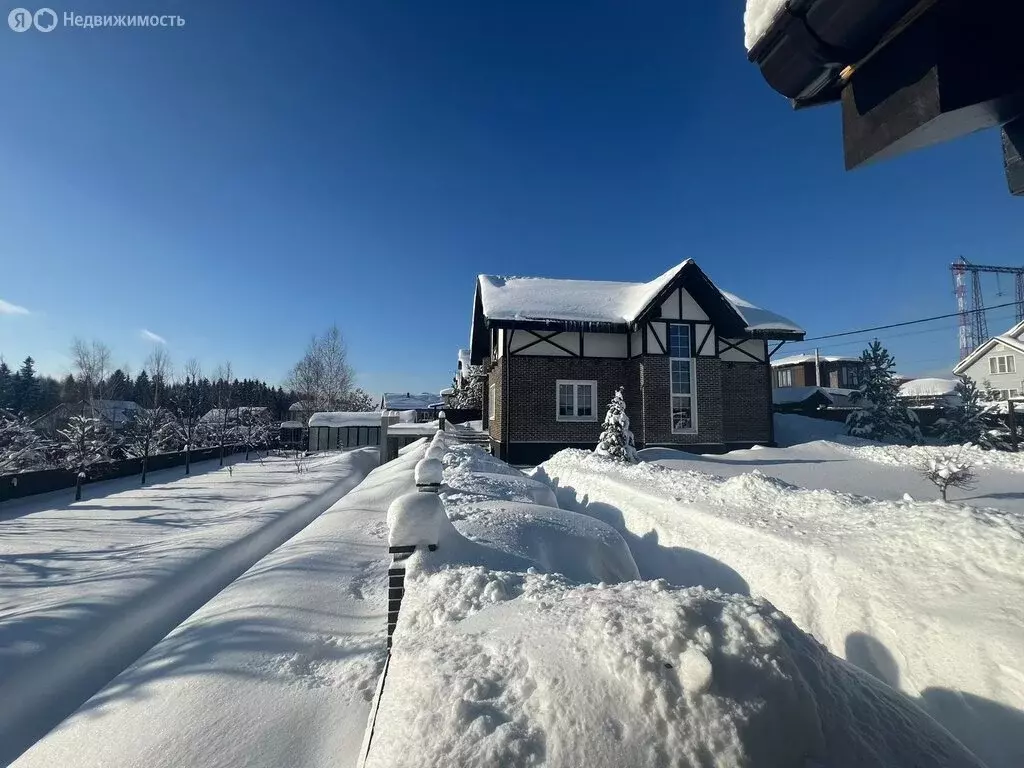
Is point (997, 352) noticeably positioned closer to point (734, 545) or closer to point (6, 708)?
point (734, 545)

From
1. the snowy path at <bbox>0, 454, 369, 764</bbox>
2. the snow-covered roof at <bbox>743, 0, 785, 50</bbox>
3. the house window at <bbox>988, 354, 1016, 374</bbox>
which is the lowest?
the snowy path at <bbox>0, 454, 369, 764</bbox>

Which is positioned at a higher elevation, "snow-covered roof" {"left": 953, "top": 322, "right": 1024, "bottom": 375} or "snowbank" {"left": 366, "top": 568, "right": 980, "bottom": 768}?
"snow-covered roof" {"left": 953, "top": 322, "right": 1024, "bottom": 375}

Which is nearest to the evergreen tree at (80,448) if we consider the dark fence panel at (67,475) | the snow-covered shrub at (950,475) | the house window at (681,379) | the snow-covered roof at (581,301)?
the dark fence panel at (67,475)

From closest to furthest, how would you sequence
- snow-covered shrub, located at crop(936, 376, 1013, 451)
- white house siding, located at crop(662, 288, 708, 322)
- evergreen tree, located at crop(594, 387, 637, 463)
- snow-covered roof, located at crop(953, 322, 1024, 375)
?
evergreen tree, located at crop(594, 387, 637, 463)
white house siding, located at crop(662, 288, 708, 322)
snow-covered shrub, located at crop(936, 376, 1013, 451)
snow-covered roof, located at crop(953, 322, 1024, 375)

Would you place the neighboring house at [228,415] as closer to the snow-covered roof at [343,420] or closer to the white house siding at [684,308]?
the snow-covered roof at [343,420]

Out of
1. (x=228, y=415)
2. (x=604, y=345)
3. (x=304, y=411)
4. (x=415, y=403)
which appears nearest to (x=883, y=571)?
(x=604, y=345)

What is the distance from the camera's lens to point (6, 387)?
44094 millimetres

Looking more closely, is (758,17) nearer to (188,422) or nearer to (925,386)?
(188,422)

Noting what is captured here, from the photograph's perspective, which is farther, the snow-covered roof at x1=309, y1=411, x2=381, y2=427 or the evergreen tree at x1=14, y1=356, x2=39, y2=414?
the evergreen tree at x1=14, y1=356, x2=39, y2=414

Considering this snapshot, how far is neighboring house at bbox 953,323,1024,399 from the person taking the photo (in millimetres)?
30172

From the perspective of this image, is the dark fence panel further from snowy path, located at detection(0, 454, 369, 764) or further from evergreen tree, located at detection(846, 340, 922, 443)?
evergreen tree, located at detection(846, 340, 922, 443)

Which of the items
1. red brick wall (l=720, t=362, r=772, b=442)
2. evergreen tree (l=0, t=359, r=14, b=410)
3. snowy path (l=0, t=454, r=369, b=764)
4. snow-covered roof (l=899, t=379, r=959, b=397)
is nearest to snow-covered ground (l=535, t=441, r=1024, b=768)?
snowy path (l=0, t=454, r=369, b=764)

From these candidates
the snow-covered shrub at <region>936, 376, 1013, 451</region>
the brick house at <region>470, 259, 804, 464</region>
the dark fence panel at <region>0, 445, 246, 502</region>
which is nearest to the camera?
the dark fence panel at <region>0, 445, 246, 502</region>

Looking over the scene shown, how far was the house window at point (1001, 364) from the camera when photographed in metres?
30.9
